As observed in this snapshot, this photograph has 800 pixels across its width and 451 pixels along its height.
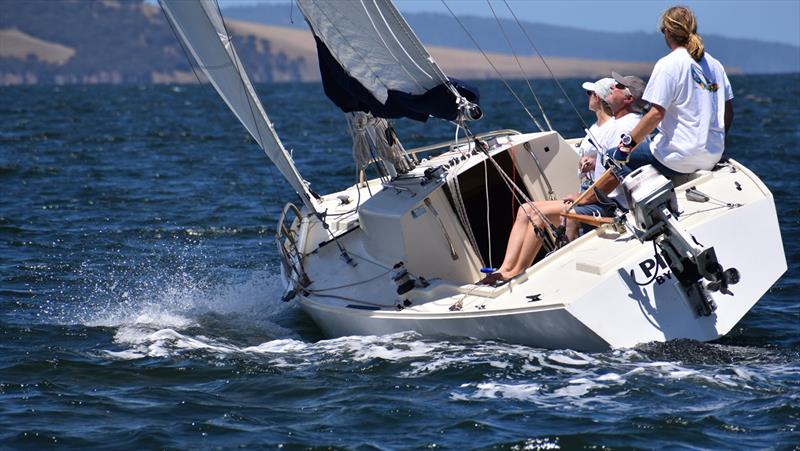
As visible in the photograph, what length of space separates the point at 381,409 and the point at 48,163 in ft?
48.9

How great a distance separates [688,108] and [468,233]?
1.68 m

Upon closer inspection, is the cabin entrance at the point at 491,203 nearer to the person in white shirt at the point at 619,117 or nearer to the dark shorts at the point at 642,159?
the person in white shirt at the point at 619,117

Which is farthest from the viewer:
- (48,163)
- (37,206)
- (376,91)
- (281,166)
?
(48,163)

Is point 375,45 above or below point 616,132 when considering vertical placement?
above

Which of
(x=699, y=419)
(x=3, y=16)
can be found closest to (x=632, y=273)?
(x=699, y=419)

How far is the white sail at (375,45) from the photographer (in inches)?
303

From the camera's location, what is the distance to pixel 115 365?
285 inches

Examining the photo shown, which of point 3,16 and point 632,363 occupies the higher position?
point 3,16

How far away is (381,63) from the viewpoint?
25.8ft

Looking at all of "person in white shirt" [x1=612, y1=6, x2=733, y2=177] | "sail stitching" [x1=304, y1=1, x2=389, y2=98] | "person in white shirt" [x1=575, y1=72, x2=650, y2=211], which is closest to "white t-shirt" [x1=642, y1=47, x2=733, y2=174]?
"person in white shirt" [x1=612, y1=6, x2=733, y2=177]

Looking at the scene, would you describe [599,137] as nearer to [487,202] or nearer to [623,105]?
[623,105]

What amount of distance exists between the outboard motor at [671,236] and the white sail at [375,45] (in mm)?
1559

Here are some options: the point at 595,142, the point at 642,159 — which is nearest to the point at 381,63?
the point at 595,142

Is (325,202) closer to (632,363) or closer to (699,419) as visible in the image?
(632,363)
